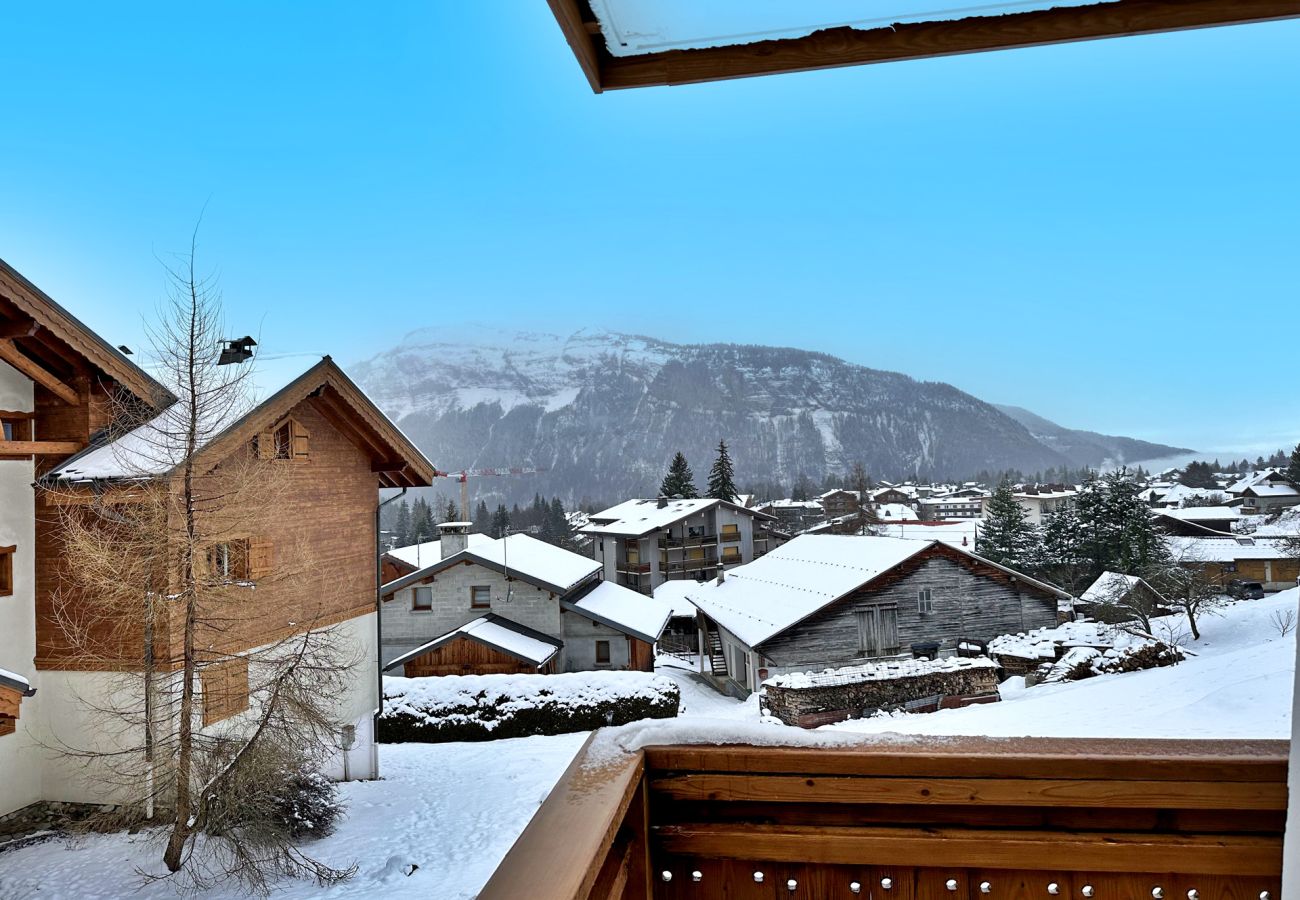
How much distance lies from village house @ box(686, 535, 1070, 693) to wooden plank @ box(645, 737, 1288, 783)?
10164mm

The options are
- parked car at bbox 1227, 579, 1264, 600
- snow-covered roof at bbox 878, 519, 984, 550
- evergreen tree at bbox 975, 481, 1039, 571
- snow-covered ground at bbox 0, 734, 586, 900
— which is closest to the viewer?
snow-covered ground at bbox 0, 734, 586, 900

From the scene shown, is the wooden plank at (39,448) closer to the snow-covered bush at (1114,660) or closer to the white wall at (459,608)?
the white wall at (459,608)

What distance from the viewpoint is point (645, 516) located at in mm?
18875

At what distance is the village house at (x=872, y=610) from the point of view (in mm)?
11141

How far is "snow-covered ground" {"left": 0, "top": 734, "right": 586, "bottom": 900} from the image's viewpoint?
4238 millimetres

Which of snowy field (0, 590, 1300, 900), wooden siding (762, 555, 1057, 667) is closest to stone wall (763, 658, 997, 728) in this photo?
snowy field (0, 590, 1300, 900)

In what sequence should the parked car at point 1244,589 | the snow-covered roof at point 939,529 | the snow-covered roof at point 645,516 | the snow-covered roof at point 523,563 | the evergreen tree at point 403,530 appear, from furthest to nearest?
the snow-covered roof at point 939,529 → the evergreen tree at point 403,530 → the snow-covered roof at point 645,516 → the parked car at point 1244,589 → the snow-covered roof at point 523,563

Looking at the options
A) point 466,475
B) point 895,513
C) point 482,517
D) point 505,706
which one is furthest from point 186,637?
point 895,513

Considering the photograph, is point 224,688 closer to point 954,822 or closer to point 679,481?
point 954,822

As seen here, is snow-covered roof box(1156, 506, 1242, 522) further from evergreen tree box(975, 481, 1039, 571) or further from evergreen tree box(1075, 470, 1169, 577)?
evergreen tree box(975, 481, 1039, 571)

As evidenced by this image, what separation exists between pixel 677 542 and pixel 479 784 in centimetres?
1175

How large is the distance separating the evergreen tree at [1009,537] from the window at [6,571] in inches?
748

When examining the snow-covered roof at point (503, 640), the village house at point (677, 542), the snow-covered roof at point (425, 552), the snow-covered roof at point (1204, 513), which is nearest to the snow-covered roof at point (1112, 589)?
the snow-covered roof at point (1204, 513)

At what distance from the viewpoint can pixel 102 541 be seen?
15.6ft
